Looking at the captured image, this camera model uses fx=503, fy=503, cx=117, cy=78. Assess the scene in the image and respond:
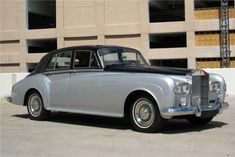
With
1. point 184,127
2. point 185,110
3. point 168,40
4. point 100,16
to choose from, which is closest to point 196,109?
point 185,110

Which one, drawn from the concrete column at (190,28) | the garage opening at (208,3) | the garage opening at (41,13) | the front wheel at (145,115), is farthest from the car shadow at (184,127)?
the garage opening at (41,13)

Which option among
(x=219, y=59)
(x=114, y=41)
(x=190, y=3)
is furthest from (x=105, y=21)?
(x=219, y=59)

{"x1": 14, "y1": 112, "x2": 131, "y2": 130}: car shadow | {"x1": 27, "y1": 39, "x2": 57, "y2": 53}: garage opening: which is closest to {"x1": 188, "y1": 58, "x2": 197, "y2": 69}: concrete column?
{"x1": 27, "y1": 39, "x2": 57, "y2": 53}: garage opening

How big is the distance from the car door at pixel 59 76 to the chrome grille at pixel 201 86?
3208 millimetres

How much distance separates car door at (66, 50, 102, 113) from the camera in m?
11.1

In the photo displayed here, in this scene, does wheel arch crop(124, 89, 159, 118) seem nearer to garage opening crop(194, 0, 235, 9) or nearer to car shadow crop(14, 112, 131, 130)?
car shadow crop(14, 112, 131, 130)

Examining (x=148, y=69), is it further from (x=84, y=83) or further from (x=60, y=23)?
(x=60, y=23)

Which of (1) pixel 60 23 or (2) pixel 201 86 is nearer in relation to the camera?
(2) pixel 201 86

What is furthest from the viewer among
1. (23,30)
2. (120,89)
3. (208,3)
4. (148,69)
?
(208,3)

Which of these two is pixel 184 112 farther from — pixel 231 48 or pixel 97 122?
pixel 231 48

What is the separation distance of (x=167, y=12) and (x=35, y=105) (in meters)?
47.4

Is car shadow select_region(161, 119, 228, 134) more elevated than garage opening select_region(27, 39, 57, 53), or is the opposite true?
garage opening select_region(27, 39, 57, 53)

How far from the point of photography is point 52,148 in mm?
8516

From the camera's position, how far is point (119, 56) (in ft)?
37.6
